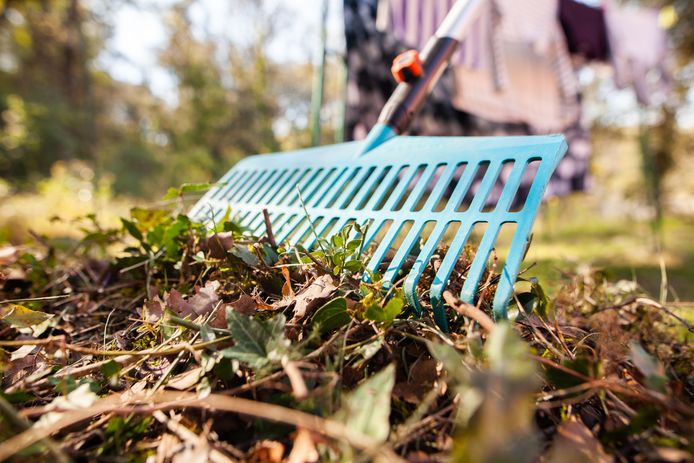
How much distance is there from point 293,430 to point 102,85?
640 inches

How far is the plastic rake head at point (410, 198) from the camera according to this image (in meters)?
0.52

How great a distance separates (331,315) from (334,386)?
4.0 inches

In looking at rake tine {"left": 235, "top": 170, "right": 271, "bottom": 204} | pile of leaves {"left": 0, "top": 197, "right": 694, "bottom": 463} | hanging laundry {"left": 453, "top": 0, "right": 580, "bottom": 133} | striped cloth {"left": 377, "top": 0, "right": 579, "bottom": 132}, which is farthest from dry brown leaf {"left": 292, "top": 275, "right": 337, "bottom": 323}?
hanging laundry {"left": 453, "top": 0, "right": 580, "bottom": 133}

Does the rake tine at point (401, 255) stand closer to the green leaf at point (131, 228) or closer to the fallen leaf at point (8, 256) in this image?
the green leaf at point (131, 228)

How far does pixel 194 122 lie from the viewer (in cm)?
773

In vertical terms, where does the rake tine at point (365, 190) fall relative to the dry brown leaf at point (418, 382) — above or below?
above

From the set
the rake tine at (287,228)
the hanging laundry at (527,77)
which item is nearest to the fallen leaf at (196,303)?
the rake tine at (287,228)

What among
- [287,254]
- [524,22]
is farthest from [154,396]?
[524,22]

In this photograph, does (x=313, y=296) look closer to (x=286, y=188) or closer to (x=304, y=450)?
(x=304, y=450)

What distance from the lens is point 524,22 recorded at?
9.04ft

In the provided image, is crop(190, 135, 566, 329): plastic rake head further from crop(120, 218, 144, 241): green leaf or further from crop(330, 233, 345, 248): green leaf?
crop(120, 218, 144, 241): green leaf

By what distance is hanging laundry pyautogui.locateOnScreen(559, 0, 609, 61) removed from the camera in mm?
3258

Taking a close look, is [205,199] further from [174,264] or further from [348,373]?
[348,373]

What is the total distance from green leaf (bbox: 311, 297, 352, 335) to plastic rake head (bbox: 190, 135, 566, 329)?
0.11 meters
